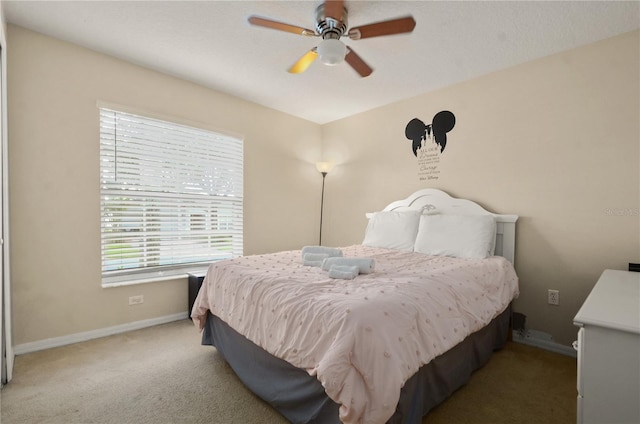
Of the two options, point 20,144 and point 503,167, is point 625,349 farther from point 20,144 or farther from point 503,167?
point 20,144

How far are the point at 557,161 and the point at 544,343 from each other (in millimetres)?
1536

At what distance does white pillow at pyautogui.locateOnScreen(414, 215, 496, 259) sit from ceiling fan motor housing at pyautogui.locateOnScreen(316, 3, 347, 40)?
1.87m

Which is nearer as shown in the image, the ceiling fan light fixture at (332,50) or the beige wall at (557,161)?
the ceiling fan light fixture at (332,50)

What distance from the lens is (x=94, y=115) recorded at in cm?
265

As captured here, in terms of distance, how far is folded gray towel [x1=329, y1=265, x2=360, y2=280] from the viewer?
1.84m

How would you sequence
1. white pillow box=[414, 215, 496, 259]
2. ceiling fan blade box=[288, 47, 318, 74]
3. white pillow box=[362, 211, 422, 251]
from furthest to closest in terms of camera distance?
white pillow box=[362, 211, 422, 251], white pillow box=[414, 215, 496, 259], ceiling fan blade box=[288, 47, 318, 74]

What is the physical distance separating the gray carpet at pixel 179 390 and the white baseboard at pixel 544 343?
0.08m

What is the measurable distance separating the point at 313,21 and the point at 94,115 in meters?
2.05

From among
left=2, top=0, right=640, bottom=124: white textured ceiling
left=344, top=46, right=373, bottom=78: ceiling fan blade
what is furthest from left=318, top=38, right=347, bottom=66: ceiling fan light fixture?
left=2, top=0, right=640, bottom=124: white textured ceiling

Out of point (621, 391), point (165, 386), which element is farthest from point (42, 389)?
point (621, 391)

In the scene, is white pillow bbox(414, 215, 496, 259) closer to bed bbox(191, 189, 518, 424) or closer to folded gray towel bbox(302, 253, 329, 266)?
bed bbox(191, 189, 518, 424)

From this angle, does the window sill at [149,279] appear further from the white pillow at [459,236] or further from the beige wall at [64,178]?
the white pillow at [459,236]

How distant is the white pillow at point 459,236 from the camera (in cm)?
262

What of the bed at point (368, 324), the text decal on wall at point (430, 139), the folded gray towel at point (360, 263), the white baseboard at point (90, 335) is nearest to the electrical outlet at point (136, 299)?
the white baseboard at point (90, 335)
